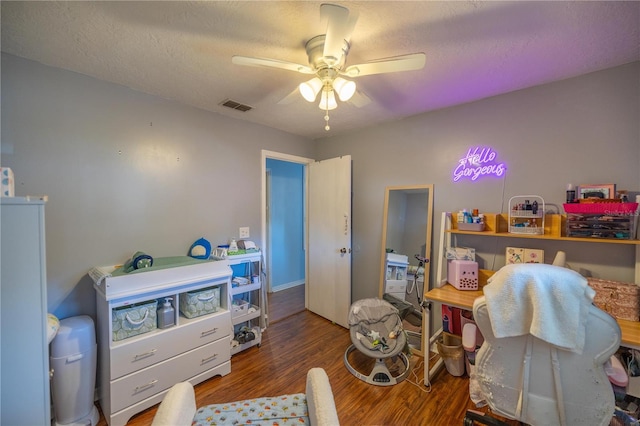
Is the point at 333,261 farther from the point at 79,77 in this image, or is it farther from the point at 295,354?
the point at 79,77

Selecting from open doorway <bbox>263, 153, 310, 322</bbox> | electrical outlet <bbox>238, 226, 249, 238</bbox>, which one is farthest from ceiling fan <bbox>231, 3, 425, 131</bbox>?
open doorway <bbox>263, 153, 310, 322</bbox>

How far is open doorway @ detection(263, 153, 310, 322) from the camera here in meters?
4.20

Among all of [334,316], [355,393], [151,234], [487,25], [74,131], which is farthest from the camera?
[334,316]

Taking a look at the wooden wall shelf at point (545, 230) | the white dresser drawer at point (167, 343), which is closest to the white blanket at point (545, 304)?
the wooden wall shelf at point (545, 230)

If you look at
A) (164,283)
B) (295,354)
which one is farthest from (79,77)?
(295,354)

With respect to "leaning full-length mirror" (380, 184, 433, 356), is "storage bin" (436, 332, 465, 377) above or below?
below

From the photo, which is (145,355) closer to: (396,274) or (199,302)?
(199,302)

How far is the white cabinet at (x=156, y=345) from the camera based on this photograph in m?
1.63

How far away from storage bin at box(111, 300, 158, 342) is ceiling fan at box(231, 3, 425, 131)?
1.77 meters

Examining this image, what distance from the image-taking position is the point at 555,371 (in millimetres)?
1130

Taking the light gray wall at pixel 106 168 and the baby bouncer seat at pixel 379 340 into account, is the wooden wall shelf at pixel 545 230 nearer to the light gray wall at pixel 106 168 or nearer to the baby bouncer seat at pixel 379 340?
the baby bouncer seat at pixel 379 340

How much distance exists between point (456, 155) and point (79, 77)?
3.11 metres

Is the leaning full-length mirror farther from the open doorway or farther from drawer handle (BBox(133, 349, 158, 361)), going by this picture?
drawer handle (BBox(133, 349, 158, 361))

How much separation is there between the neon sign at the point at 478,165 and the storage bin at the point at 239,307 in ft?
7.98
